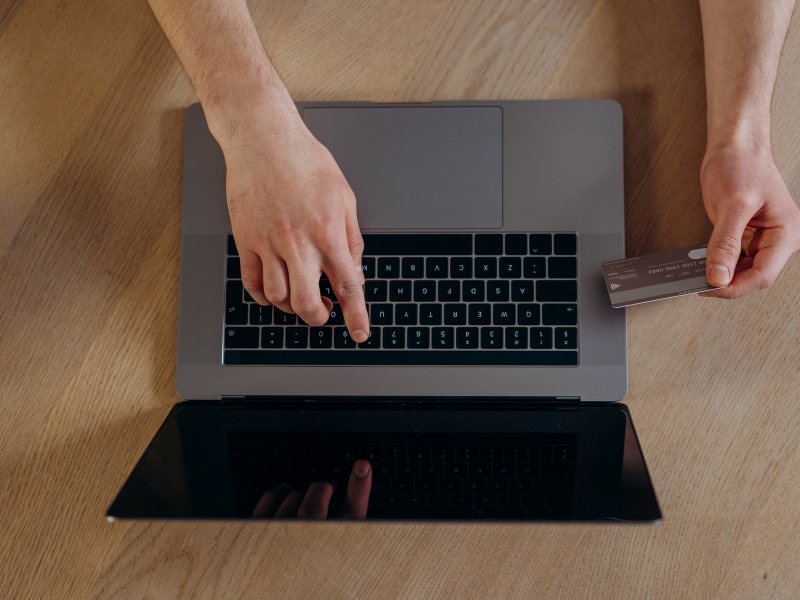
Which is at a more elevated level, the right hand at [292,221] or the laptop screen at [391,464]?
the right hand at [292,221]

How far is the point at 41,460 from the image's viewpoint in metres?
0.63

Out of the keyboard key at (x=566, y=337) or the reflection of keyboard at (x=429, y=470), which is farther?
the keyboard key at (x=566, y=337)

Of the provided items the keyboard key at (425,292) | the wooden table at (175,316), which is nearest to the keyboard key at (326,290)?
the keyboard key at (425,292)

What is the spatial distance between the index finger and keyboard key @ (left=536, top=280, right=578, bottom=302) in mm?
218

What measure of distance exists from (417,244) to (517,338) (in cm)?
17

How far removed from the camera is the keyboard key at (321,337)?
0.62m

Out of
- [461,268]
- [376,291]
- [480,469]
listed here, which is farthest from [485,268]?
[480,469]

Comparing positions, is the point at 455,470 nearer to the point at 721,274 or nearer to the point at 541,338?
the point at 541,338

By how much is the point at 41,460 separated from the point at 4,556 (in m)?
0.11

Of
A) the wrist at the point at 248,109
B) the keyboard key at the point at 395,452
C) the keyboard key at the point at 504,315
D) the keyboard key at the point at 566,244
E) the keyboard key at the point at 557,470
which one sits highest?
the wrist at the point at 248,109

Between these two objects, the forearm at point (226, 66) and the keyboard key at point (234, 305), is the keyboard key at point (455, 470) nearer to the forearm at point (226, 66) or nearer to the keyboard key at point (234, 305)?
the keyboard key at point (234, 305)

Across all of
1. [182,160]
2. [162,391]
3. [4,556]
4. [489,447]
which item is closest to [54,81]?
[182,160]

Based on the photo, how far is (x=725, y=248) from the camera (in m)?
0.58

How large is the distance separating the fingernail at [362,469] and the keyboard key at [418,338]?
0.49 feet
